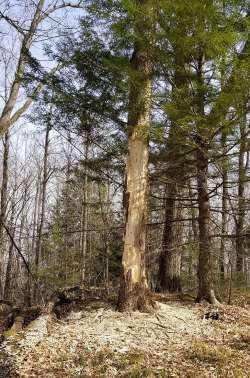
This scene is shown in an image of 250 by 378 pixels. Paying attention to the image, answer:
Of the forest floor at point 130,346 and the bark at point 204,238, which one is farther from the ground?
the bark at point 204,238

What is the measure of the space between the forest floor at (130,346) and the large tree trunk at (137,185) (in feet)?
1.40

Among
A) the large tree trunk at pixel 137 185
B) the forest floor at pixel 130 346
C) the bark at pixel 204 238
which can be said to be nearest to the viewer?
the forest floor at pixel 130 346

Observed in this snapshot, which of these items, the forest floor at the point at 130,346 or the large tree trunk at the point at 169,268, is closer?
the forest floor at the point at 130,346

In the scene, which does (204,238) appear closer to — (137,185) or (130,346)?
(137,185)

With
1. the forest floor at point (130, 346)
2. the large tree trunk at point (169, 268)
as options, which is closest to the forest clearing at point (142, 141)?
the forest floor at point (130, 346)

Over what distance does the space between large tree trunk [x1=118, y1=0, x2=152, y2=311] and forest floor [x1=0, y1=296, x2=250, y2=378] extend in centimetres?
43

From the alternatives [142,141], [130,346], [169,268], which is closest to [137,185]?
[142,141]

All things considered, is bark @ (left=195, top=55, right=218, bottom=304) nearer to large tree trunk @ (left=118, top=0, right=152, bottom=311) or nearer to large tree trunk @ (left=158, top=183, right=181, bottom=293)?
large tree trunk @ (left=118, top=0, right=152, bottom=311)

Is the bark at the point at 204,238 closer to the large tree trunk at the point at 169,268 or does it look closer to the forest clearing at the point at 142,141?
the forest clearing at the point at 142,141

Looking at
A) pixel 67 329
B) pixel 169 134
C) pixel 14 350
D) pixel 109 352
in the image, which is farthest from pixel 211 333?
pixel 169 134

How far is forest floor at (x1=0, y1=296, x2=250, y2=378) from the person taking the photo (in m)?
4.47

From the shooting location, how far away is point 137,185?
6840 mm

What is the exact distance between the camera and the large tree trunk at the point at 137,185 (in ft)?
21.2

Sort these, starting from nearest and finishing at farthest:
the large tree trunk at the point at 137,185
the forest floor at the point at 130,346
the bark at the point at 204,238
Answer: the forest floor at the point at 130,346 → the large tree trunk at the point at 137,185 → the bark at the point at 204,238
